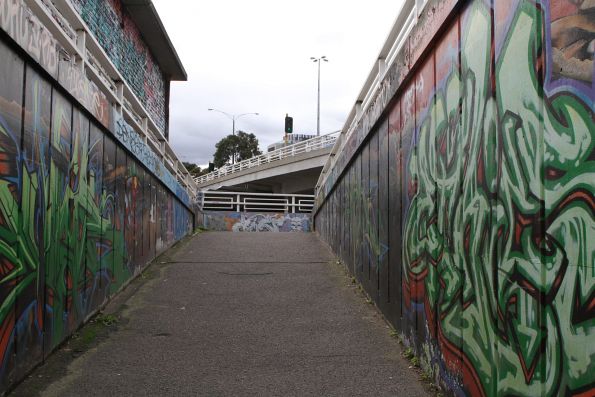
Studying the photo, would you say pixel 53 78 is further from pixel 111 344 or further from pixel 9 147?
pixel 111 344

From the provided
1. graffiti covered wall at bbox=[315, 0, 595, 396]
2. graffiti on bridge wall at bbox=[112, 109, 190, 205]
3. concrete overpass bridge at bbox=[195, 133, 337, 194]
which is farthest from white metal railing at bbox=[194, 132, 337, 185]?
graffiti covered wall at bbox=[315, 0, 595, 396]

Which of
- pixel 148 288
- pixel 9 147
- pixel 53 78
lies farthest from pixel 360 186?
pixel 9 147

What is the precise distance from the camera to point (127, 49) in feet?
50.6

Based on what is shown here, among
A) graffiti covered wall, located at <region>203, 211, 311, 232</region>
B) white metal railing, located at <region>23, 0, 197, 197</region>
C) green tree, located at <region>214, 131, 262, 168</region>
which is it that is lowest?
graffiti covered wall, located at <region>203, 211, 311, 232</region>

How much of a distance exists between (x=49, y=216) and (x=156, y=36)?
47.2ft

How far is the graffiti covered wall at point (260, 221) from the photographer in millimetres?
25156

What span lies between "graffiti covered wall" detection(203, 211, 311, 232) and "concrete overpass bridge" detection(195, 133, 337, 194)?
715 centimetres

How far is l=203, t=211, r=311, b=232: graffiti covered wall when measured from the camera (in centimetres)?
2516

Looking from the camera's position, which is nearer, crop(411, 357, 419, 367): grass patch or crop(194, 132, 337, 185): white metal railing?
crop(411, 357, 419, 367): grass patch

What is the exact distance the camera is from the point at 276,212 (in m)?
27.0

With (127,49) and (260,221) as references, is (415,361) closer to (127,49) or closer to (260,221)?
(127,49)

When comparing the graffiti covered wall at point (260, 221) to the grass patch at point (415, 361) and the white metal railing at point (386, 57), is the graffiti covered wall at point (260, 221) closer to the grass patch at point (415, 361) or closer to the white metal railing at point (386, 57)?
the white metal railing at point (386, 57)

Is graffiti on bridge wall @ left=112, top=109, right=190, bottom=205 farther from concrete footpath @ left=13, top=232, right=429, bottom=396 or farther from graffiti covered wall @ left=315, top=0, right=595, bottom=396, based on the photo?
graffiti covered wall @ left=315, top=0, right=595, bottom=396

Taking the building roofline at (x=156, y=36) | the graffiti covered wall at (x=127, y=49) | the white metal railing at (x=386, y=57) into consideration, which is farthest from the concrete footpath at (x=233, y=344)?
the building roofline at (x=156, y=36)
